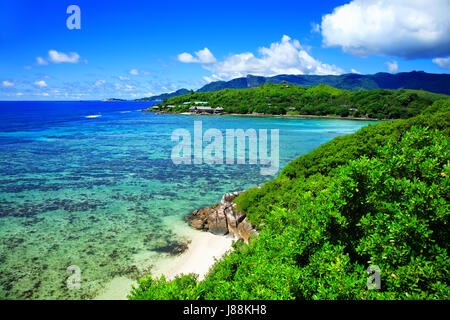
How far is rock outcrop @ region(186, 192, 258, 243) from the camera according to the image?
1647cm

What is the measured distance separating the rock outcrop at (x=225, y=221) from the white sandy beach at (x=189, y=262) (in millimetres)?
651

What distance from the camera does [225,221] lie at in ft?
59.9

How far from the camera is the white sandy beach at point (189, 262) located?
40.3ft

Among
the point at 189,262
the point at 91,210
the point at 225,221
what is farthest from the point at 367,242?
the point at 91,210

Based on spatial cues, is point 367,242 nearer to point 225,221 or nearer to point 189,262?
point 189,262

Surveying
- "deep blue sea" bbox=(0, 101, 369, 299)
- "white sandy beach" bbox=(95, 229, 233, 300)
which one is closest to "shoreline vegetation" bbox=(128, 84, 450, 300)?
"white sandy beach" bbox=(95, 229, 233, 300)

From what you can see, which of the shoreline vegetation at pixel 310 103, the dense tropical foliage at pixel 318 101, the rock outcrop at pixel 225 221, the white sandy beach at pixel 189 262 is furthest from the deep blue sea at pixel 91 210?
the dense tropical foliage at pixel 318 101

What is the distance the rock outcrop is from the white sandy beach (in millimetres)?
651

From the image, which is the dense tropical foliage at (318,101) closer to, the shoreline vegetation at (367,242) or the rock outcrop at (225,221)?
the rock outcrop at (225,221)

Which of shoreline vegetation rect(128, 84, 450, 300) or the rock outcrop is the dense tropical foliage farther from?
shoreline vegetation rect(128, 84, 450, 300)

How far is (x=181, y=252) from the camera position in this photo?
1555 cm

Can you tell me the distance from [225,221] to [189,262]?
4559 millimetres

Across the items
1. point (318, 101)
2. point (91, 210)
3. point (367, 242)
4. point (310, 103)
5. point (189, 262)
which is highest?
point (318, 101)

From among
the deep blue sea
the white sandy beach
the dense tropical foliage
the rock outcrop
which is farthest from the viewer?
the dense tropical foliage
